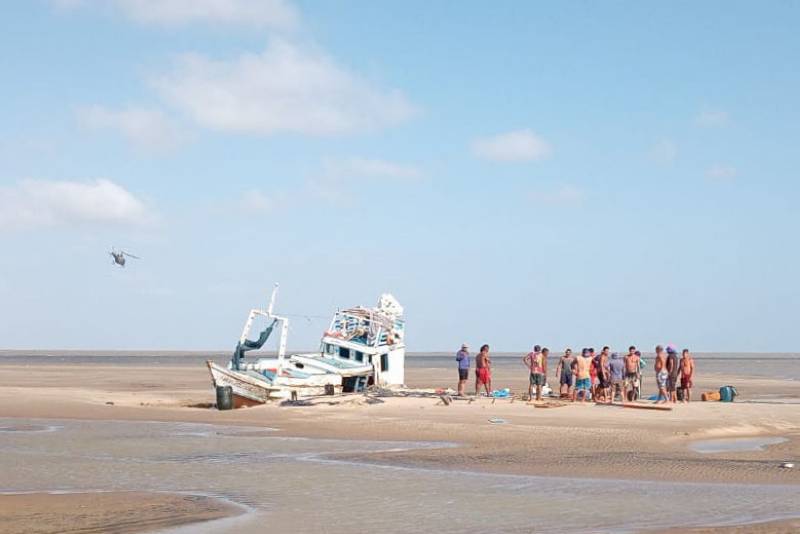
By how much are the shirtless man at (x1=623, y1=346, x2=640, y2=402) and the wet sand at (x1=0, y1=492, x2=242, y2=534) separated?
1683 centimetres

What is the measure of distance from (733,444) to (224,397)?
15215 millimetres

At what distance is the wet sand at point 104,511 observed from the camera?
1158 cm

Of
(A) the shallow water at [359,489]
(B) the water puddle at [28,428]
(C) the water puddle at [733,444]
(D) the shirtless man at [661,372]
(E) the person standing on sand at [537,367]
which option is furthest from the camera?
(E) the person standing on sand at [537,367]

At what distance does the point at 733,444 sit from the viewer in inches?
818

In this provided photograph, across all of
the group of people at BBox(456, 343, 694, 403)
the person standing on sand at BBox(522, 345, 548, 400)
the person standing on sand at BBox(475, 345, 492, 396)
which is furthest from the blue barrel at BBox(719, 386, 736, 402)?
the person standing on sand at BBox(475, 345, 492, 396)

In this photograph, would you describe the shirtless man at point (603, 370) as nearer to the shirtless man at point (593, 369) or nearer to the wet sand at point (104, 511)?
the shirtless man at point (593, 369)

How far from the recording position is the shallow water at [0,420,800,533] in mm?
12164

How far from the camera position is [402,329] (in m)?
35.2

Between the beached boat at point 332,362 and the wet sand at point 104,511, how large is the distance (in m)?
16.2

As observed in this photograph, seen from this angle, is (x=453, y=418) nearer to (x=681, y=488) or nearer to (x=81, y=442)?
(x=81, y=442)

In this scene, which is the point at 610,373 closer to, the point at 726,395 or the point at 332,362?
the point at 726,395

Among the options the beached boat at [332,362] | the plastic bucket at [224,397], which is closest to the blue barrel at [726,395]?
the beached boat at [332,362]

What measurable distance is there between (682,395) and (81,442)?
17.0 meters

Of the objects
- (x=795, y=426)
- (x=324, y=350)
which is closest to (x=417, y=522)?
(x=795, y=426)
